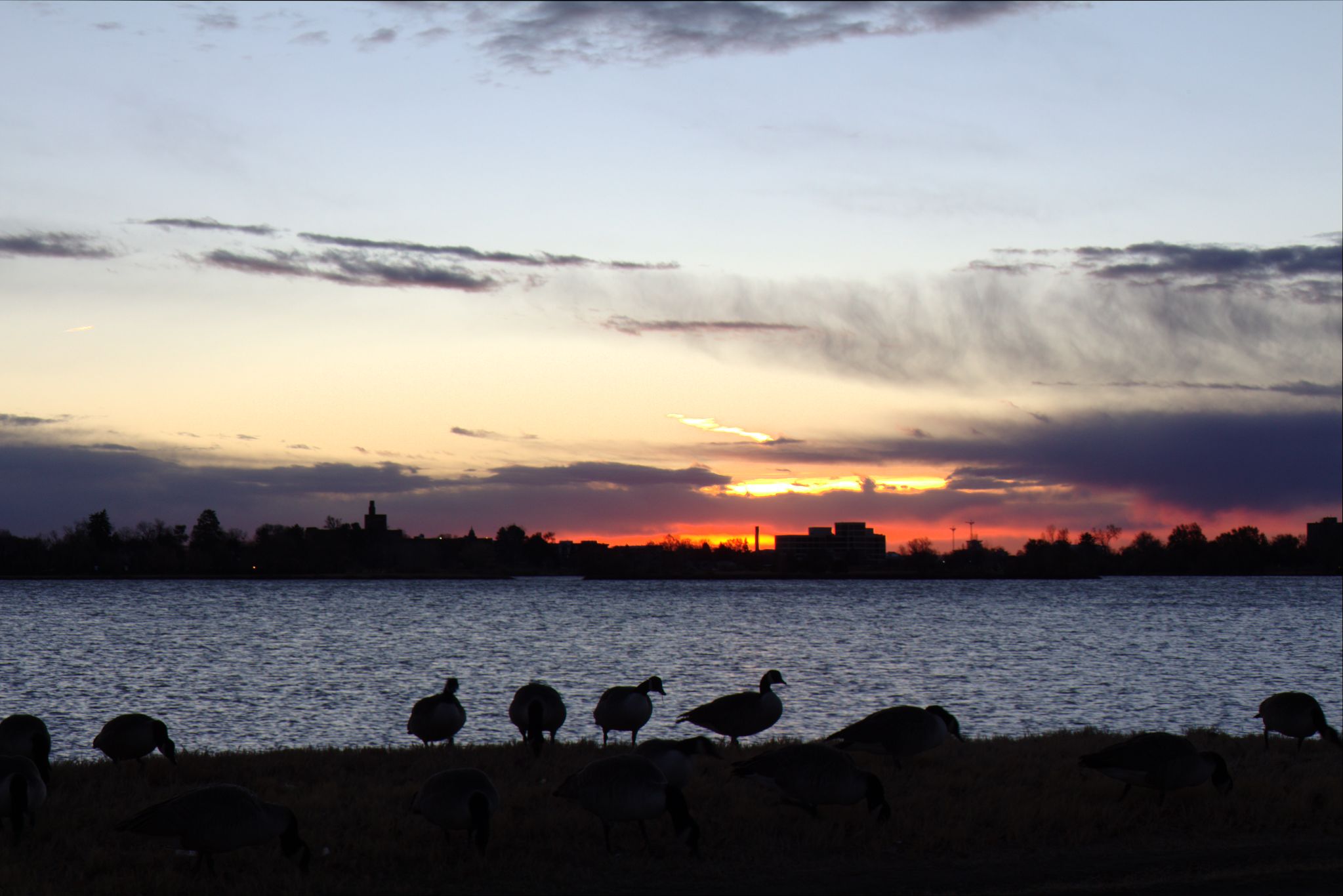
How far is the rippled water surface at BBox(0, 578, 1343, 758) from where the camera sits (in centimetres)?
4147

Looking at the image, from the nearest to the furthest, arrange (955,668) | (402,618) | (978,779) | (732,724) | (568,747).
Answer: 1. (978,779)
2. (732,724)
3. (568,747)
4. (955,668)
5. (402,618)

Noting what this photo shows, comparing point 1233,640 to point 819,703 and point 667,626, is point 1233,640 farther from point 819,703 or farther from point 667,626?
point 819,703

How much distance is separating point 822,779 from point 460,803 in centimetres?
461

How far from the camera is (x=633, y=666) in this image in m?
64.9

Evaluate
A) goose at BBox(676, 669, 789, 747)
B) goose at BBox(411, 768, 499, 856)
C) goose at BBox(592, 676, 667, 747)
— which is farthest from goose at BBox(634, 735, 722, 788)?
goose at BBox(592, 676, 667, 747)

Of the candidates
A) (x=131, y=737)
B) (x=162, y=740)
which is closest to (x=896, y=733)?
(x=162, y=740)

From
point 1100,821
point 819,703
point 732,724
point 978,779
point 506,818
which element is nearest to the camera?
point 506,818

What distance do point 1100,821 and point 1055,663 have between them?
54.6m

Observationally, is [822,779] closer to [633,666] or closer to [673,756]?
[673,756]

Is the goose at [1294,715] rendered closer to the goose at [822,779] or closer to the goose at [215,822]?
the goose at [822,779]

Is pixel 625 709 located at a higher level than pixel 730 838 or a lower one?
higher

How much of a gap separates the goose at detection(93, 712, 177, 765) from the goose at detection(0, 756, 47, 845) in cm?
373

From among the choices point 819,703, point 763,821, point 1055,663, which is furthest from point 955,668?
point 763,821

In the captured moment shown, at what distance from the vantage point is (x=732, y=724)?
20.2 metres
